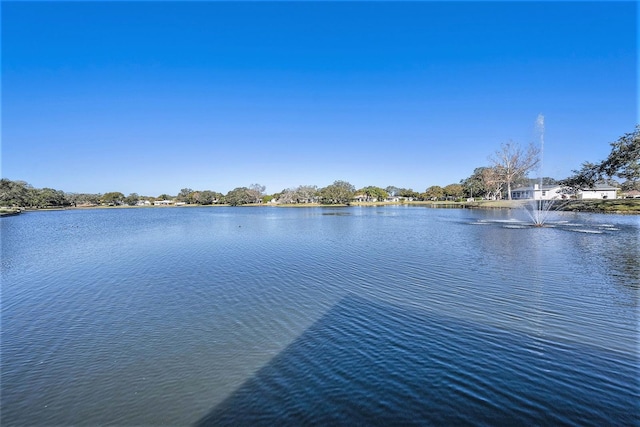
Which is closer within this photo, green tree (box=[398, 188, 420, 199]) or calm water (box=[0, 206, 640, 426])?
calm water (box=[0, 206, 640, 426])

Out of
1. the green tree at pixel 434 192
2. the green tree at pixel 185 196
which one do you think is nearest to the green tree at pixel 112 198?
the green tree at pixel 185 196

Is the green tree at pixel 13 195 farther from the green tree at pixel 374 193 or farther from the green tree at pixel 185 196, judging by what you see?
the green tree at pixel 374 193

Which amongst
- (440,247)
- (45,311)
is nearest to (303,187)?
(440,247)

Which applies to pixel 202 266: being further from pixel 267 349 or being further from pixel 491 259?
pixel 491 259

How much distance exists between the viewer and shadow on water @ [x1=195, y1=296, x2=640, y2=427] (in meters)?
4.73

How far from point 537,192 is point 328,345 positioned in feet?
320

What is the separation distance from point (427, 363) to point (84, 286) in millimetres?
13887

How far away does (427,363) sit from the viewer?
6.21 m

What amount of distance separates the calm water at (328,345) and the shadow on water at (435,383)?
1.2 inches

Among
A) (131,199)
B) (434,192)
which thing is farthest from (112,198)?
(434,192)

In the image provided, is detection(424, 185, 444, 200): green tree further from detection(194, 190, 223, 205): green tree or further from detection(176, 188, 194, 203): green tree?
detection(176, 188, 194, 203): green tree

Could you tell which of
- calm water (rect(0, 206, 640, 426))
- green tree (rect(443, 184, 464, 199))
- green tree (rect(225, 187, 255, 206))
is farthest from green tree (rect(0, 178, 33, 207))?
green tree (rect(443, 184, 464, 199))

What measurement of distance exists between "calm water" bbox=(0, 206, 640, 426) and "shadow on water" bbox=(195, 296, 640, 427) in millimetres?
31

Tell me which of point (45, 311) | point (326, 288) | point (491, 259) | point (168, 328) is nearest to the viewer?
point (168, 328)
